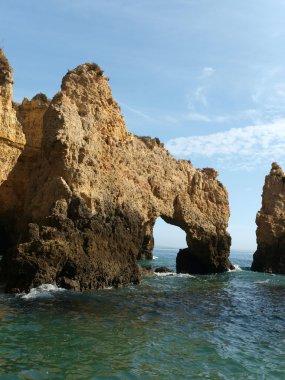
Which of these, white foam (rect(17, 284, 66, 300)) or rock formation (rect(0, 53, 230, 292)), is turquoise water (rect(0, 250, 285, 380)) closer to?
white foam (rect(17, 284, 66, 300))

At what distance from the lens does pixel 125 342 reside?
42.4 feet

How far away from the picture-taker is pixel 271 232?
46.1 meters

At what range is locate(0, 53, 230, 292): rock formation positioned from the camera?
22016 millimetres

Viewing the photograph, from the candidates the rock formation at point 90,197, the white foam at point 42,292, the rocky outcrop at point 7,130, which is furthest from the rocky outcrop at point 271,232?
the rocky outcrop at point 7,130

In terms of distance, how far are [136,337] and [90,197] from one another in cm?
1286

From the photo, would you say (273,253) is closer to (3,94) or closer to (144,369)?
(3,94)

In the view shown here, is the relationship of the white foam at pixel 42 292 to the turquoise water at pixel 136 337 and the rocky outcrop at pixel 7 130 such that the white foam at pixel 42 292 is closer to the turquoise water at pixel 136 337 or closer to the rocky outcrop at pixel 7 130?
the turquoise water at pixel 136 337

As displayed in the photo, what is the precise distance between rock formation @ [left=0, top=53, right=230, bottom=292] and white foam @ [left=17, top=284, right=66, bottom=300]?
1.09 feet

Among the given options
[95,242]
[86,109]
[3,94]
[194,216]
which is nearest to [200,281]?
[194,216]

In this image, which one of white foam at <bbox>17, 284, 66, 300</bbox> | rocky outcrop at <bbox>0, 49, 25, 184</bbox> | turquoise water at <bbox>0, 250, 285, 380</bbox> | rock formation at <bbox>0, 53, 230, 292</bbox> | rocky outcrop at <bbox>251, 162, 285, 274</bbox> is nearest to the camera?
turquoise water at <bbox>0, 250, 285, 380</bbox>

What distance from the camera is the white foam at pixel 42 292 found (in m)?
19.1

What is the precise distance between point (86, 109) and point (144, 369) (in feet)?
68.5

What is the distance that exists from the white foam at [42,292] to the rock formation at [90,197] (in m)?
0.33

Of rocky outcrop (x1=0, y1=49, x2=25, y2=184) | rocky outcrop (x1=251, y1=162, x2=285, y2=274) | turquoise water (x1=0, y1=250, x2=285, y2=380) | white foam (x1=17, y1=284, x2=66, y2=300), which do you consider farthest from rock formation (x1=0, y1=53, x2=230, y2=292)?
rocky outcrop (x1=251, y1=162, x2=285, y2=274)
